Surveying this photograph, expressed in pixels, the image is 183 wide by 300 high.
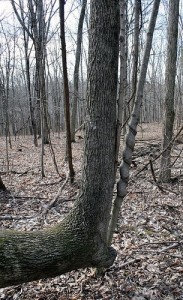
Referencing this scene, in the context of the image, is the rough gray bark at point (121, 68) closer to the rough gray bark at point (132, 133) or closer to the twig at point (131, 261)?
the rough gray bark at point (132, 133)

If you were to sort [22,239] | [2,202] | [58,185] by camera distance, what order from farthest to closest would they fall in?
[58,185] < [2,202] < [22,239]

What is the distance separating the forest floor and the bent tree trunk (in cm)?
54

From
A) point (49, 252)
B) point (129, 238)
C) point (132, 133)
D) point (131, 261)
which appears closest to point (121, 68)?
point (132, 133)

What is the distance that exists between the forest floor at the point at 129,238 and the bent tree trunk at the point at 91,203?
21.2 inches

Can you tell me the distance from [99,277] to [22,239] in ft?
4.09

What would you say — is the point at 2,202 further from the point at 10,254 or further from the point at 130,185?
the point at 10,254

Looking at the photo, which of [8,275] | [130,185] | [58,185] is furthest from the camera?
[58,185]

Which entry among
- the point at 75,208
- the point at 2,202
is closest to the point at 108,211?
the point at 75,208

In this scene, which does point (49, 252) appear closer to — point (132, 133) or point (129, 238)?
point (132, 133)

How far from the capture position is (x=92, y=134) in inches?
108

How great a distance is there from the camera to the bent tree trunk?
2574 millimetres

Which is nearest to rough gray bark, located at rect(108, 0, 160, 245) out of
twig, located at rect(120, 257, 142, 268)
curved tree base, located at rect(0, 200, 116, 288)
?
curved tree base, located at rect(0, 200, 116, 288)

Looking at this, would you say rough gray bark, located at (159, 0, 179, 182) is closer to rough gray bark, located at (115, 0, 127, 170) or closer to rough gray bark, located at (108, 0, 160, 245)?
rough gray bark, located at (108, 0, 160, 245)

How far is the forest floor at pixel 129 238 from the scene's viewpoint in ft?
10.5
